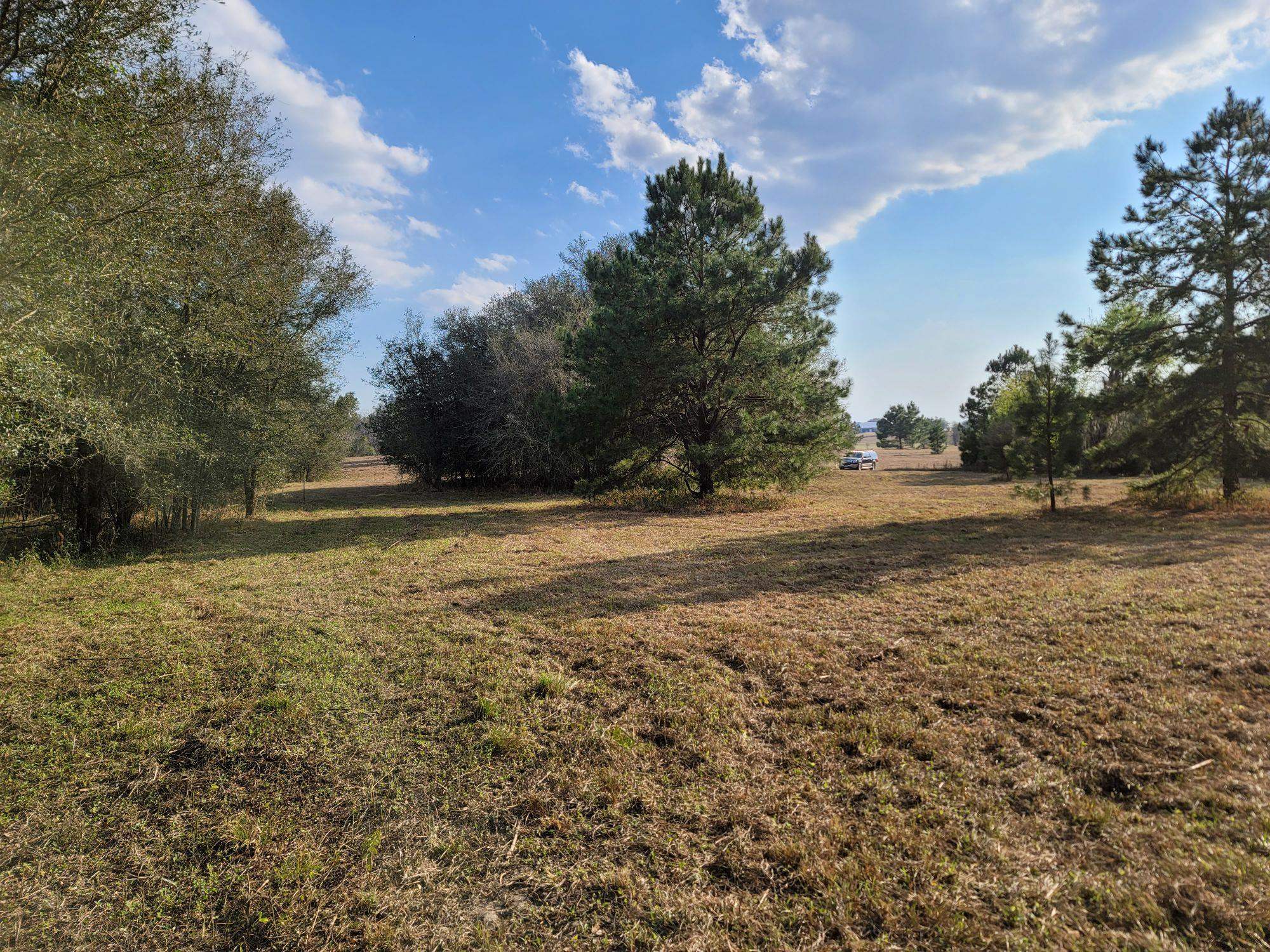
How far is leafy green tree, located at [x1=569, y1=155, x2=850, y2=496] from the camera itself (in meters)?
14.2

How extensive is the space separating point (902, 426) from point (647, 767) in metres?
104

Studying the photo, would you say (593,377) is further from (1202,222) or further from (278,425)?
(1202,222)

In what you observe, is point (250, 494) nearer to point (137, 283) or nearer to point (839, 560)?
point (137, 283)

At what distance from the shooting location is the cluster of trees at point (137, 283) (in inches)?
198

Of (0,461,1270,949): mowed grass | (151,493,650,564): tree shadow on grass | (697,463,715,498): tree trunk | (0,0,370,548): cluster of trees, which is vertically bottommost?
(0,461,1270,949): mowed grass

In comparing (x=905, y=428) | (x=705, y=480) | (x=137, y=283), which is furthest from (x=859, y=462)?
(x=905, y=428)

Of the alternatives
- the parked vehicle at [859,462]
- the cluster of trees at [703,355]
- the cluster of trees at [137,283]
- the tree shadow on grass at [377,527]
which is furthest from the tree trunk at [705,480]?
the parked vehicle at [859,462]

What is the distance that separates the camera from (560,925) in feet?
6.66

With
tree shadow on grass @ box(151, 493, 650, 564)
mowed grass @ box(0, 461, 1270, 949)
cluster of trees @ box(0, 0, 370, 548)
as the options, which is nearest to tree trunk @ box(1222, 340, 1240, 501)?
mowed grass @ box(0, 461, 1270, 949)

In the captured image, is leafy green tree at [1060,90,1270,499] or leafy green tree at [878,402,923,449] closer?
leafy green tree at [1060,90,1270,499]

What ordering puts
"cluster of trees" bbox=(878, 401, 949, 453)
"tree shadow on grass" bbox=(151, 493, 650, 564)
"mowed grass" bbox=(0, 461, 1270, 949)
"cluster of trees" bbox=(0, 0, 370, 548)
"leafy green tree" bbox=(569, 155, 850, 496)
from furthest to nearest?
"cluster of trees" bbox=(878, 401, 949, 453) < "leafy green tree" bbox=(569, 155, 850, 496) < "tree shadow on grass" bbox=(151, 493, 650, 564) < "cluster of trees" bbox=(0, 0, 370, 548) < "mowed grass" bbox=(0, 461, 1270, 949)

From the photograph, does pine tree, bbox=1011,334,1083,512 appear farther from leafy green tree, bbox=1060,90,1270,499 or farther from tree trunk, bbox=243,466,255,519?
tree trunk, bbox=243,466,255,519

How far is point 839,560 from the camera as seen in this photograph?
26.7 ft

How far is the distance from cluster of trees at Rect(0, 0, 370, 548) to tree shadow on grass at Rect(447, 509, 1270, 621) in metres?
5.23
